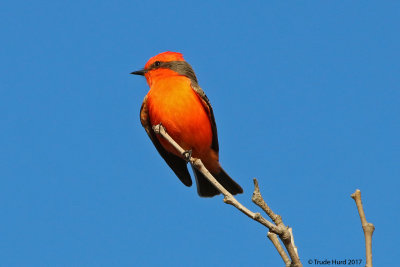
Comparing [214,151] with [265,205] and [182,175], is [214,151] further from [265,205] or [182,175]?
[265,205]

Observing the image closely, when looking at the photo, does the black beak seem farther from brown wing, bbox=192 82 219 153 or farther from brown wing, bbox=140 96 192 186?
brown wing, bbox=140 96 192 186

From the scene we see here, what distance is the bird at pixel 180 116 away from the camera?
820cm

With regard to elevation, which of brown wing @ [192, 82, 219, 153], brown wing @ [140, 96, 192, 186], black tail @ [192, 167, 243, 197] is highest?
brown wing @ [192, 82, 219, 153]

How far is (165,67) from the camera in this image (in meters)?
9.00

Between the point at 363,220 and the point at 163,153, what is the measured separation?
6.07 metres

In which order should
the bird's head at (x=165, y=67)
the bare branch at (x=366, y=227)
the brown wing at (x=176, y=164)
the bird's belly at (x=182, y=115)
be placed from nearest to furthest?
1. the bare branch at (x=366, y=227)
2. the bird's belly at (x=182, y=115)
3. the bird's head at (x=165, y=67)
4. the brown wing at (x=176, y=164)

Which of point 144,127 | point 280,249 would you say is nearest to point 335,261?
point 280,249

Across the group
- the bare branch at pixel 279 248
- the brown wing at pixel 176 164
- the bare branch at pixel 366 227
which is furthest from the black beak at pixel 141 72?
the bare branch at pixel 366 227

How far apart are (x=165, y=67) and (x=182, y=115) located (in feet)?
3.83

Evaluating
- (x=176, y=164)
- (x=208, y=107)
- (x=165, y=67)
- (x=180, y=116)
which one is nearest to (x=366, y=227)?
(x=180, y=116)

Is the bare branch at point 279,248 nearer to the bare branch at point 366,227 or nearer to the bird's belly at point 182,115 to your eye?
the bare branch at point 366,227

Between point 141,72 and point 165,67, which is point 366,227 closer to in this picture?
point 165,67

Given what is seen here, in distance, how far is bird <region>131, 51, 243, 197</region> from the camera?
8.20 metres

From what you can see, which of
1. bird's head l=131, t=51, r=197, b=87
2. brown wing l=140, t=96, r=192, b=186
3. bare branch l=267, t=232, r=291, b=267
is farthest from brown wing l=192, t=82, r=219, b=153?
bare branch l=267, t=232, r=291, b=267
